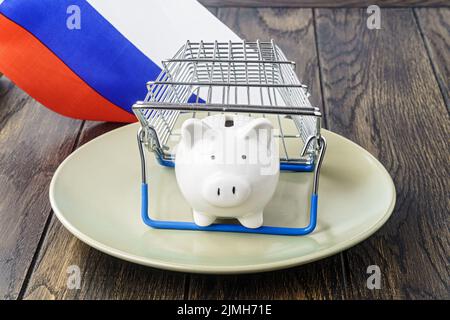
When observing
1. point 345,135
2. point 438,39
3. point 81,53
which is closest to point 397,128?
point 345,135

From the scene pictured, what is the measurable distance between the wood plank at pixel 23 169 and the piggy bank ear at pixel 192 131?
218 mm

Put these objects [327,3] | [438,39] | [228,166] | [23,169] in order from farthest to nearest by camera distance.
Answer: [327,3] → [438,39] → [23,169] → [228,166]

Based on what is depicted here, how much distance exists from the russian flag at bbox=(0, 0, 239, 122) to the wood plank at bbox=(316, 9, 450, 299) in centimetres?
30

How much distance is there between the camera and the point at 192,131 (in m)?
0.64

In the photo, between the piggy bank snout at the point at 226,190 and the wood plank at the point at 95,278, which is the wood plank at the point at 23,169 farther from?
the piggy bank snout at the point at 226,190

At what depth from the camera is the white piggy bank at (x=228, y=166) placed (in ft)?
2.07

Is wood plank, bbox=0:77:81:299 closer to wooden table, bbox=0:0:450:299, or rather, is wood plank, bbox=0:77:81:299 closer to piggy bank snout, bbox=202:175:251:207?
wooden table, bbox=0:0:450:299

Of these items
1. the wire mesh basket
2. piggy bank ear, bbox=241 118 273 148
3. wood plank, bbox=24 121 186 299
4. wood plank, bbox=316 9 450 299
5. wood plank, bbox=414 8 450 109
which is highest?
piggy bank ear, bbox=241 118 273 148

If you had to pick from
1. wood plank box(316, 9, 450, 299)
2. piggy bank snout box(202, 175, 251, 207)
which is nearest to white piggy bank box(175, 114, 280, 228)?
piggy bank snout box(202, 175, 251, 207)

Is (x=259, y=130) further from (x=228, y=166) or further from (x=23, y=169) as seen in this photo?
(x=23, y=169)

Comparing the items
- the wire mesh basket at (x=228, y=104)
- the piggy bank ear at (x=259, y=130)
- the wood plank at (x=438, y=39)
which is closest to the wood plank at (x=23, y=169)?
the wire mesh basket at (x=228, y=104)

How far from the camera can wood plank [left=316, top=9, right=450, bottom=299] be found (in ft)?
2.24

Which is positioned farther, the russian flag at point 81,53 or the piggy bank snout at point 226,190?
the russian flag at point 81,53

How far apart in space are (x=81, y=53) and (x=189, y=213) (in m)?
0.30
